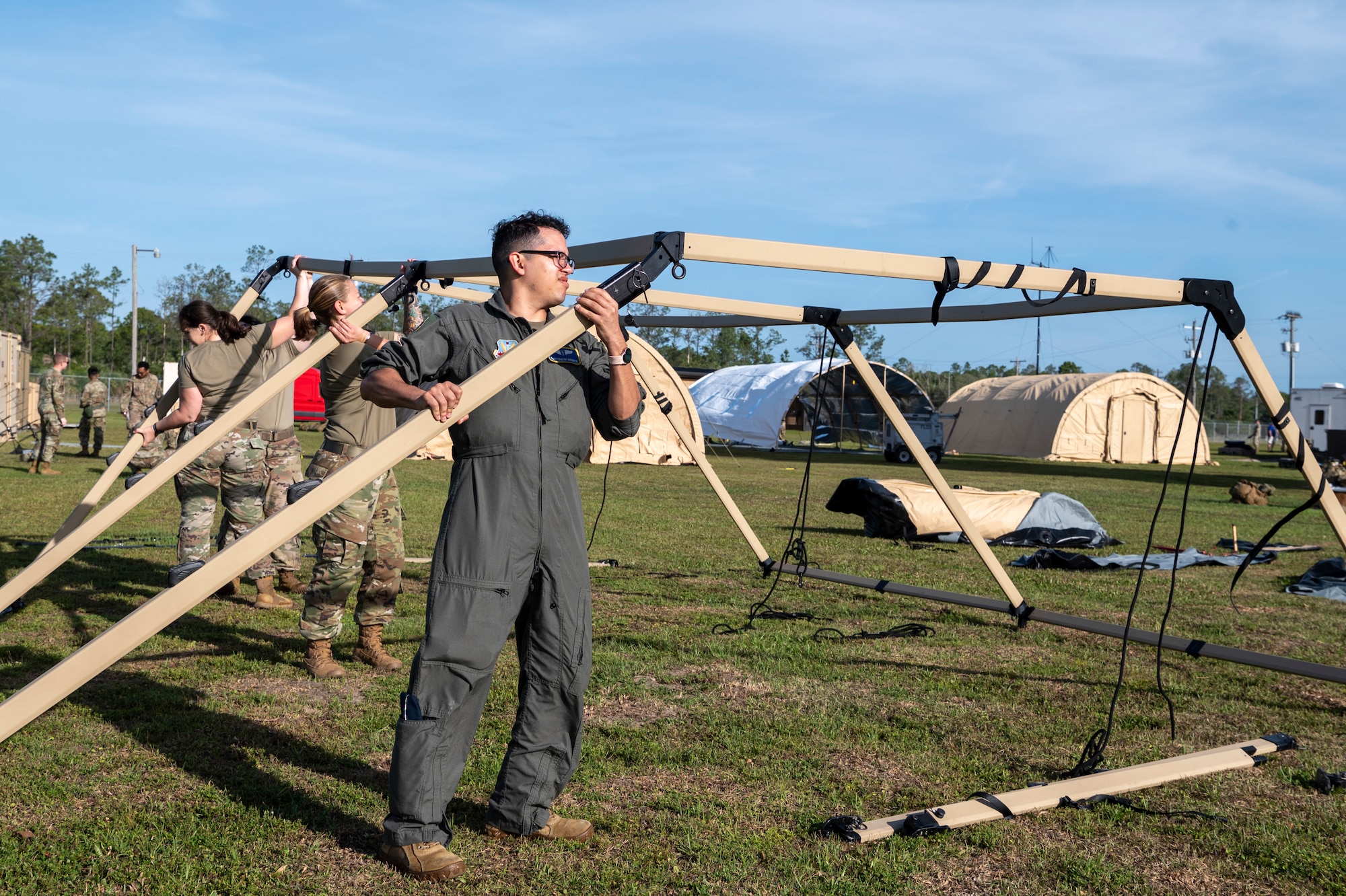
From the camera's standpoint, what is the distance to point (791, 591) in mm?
8375

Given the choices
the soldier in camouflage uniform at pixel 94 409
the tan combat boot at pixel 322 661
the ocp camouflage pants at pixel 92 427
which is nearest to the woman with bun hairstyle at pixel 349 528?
the tan combat boot at pixel 322 661

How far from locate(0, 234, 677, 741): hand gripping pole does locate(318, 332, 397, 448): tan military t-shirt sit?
111 inches

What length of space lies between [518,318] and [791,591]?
5.43m

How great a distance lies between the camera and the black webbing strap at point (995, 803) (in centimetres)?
376

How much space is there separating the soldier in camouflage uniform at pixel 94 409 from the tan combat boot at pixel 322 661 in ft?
52.7

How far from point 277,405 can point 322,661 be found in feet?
8.38

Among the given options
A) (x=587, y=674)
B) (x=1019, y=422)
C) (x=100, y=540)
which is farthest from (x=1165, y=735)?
(x=1019, y=422)

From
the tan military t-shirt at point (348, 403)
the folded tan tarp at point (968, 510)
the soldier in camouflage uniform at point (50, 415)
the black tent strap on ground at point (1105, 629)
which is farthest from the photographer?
the soldier in camouflage uniform at point (50, 415)

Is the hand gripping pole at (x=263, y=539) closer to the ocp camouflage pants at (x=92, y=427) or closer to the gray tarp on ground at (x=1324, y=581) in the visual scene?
the gray tarp on ground at (x=1324, y=581)

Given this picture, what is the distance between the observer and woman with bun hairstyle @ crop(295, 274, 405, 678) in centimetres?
534

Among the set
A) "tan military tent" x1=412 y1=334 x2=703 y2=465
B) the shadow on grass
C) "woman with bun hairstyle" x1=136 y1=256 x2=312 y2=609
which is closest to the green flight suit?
the shadow on grass

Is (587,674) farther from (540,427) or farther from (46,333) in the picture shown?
(46,333)

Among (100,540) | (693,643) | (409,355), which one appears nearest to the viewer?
(409,355)

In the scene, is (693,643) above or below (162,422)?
below
